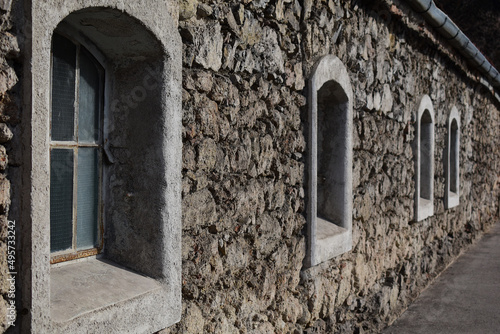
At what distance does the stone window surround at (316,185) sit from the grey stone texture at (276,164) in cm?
6

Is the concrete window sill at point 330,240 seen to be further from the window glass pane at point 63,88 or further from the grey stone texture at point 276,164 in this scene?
the window glass pane at point 63,88

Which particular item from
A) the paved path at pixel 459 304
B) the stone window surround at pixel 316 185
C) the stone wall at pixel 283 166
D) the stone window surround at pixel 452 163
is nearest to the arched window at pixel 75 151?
the stone wall at pixel 283 166

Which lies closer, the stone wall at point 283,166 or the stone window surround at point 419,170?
the stone wall at point 283,166

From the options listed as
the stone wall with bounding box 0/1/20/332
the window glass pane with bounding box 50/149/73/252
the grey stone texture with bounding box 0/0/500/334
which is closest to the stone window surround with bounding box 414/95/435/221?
the grey stone texture with bounding box 0/0/500/334

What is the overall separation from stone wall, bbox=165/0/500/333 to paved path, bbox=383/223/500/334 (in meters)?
0.21

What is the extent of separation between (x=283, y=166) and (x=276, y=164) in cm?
10

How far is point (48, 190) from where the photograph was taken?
1.73 meters

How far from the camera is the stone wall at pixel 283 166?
2598 mm

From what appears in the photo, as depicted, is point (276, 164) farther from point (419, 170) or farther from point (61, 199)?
point (419, 170)

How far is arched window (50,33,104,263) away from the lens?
2107 millimetres

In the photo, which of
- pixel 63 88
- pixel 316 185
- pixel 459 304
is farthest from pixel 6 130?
pixel 459 304

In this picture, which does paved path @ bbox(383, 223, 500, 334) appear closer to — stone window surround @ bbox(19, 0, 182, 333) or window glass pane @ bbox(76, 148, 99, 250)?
stone window surround @ bbox(19, 0, 182, 333)

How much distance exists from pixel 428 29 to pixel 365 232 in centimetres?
288

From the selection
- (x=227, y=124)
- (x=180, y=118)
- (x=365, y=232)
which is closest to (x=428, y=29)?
(x=365, y=232)
